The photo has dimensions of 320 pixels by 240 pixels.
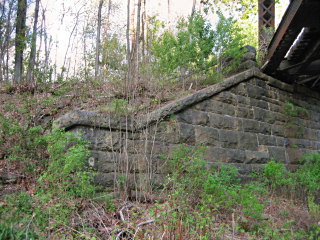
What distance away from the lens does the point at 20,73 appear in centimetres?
966

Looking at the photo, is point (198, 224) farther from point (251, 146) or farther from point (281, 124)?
point (281, 124)

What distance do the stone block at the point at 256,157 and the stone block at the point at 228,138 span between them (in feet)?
1.34

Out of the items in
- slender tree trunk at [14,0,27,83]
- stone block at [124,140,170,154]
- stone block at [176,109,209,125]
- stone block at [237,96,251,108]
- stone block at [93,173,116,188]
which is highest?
slender tree trunk at [14,0,27,83]

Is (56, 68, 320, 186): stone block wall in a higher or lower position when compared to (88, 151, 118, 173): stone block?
higher

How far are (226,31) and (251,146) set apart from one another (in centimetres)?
269

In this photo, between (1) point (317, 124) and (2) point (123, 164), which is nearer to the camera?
(2) point (123, 164)

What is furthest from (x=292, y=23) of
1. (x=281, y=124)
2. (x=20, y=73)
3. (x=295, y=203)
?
(x=20, y=73)

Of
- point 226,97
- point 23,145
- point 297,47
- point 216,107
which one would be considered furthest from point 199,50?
point 23,145

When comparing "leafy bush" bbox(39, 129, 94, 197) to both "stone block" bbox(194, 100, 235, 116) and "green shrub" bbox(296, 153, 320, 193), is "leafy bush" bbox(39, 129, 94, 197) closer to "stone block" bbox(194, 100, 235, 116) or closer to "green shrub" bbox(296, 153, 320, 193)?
"stone block" bbox(194, 100, 235, 116)

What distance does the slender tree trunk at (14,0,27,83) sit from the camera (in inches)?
380

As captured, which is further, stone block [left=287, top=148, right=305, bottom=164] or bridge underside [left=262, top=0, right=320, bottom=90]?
stone block [left=287, top=148, right=305, bottom=164]

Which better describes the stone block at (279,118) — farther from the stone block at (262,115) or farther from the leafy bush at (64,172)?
the leafy bush at (64,172)

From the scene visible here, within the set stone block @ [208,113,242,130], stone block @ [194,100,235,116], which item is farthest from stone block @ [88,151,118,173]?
stone block @ [208,113,242,130]

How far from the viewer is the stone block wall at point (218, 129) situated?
14.7 feet
